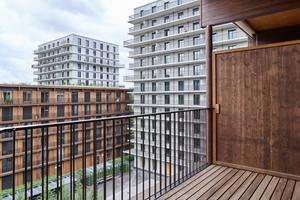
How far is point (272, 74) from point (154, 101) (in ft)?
54.6

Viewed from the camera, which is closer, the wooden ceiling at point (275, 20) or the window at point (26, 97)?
the wooden ceiling at point (275, 20)

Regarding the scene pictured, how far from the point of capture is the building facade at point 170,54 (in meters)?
15.7

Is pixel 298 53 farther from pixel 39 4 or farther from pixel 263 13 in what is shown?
pixel 39 4

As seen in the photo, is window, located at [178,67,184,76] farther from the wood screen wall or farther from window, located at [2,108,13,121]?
the wood screen wall

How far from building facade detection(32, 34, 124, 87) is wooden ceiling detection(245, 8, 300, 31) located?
26732 mm

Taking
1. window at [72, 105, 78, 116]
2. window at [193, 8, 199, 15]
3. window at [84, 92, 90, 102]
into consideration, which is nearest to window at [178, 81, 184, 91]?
window at [193, 8, 199, 15]

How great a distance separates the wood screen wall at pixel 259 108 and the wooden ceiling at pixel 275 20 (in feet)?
3.27

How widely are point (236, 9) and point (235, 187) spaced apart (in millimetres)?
2187

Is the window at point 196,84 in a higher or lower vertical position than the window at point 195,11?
lower

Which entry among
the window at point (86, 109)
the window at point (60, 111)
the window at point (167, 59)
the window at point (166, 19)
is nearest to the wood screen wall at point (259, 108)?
the window at point (167, 59)

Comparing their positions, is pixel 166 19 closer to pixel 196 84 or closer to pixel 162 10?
pixel 162 10

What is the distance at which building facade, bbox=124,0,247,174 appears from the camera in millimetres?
15719

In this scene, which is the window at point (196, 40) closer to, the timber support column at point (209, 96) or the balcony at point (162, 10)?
the balcony at point (162, 10)

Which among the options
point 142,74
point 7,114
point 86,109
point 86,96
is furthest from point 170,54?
point 7,114
